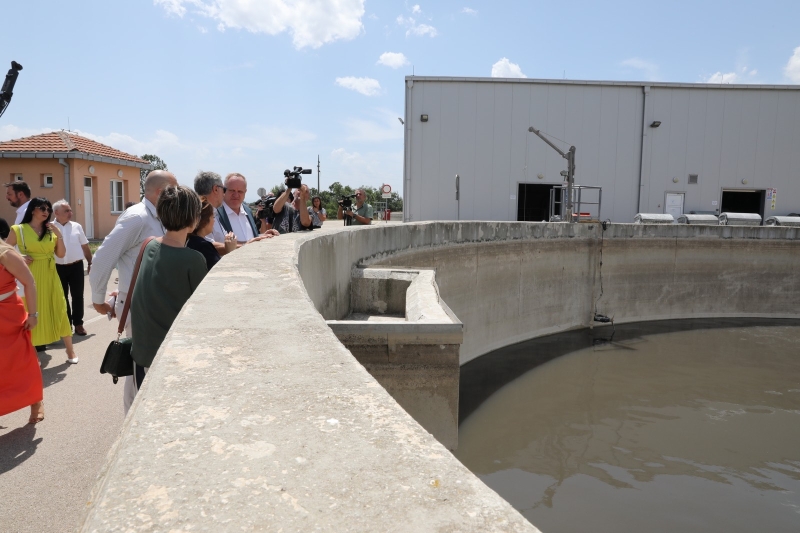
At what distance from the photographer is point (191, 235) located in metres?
3.90

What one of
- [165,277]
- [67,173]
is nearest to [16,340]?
[165,277]

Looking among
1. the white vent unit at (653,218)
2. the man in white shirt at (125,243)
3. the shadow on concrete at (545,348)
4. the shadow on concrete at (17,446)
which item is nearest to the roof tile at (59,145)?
the shadow on concrete at (545,348)

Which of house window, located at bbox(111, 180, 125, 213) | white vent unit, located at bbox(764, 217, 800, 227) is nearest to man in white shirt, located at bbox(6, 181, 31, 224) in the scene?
house window, located at bbox(111, 180, 125, 213)

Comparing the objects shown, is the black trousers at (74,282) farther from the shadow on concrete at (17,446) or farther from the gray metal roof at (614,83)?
the gray metal roof at (614,83)

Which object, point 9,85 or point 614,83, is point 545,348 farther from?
point 9,85

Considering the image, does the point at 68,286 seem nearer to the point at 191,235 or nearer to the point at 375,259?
the point at 375,259

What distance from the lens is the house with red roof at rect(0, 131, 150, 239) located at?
2109cm

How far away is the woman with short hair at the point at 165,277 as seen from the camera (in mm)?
3074

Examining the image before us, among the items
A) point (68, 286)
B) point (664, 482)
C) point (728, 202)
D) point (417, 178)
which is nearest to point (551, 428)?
point (664, 482)

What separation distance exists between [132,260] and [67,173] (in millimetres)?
19952

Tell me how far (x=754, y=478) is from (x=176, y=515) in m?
10.5

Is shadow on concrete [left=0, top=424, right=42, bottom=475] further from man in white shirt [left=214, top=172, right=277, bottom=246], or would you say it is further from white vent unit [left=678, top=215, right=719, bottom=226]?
white vent unit [left=678, top=215, right=719, bottom=226]

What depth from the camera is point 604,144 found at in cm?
2461

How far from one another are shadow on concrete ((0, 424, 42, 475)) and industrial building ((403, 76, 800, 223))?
65.2 ft
